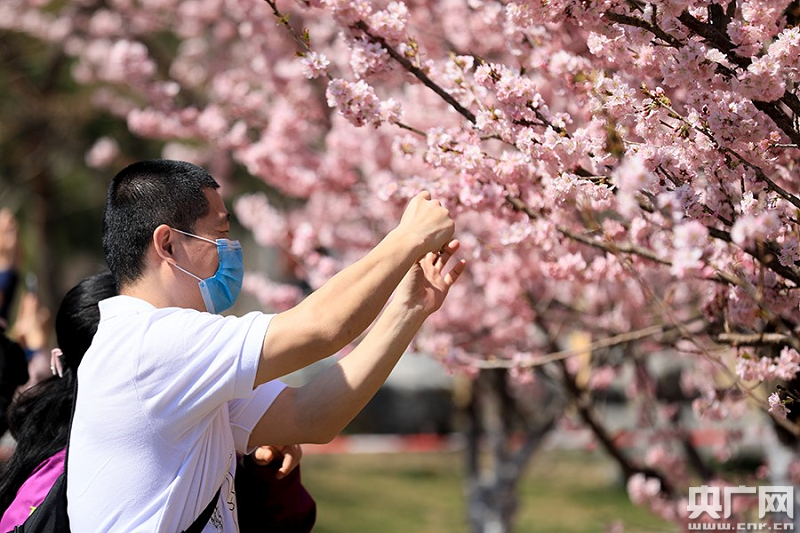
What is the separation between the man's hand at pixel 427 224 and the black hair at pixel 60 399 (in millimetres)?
938

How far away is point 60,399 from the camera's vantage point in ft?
8.88

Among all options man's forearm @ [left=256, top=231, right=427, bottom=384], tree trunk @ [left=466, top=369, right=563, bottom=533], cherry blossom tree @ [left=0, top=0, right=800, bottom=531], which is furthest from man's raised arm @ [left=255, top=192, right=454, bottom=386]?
tree trunk @ [left=466, top=369, right=563, bottom=533]

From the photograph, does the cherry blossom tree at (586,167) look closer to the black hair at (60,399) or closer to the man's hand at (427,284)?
the man's hand at (427,284)

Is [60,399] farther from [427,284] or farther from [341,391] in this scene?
[427,284]

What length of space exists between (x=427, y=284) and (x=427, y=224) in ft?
0.89

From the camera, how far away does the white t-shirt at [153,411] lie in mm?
2039

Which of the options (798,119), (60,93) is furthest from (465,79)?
(60,93)

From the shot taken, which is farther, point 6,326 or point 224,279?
point 6,326

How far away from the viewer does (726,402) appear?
3521 mm

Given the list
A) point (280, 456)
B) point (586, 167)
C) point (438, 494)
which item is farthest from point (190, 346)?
point (438, 494)

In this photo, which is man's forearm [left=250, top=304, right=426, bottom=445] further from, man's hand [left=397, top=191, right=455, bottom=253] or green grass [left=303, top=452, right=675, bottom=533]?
green grass [left=303, top=452, right=675, bottom=533]

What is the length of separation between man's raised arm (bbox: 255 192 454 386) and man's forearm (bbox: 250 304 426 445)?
8.3 inches

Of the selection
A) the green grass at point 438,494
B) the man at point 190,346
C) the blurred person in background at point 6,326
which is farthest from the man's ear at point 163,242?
the green grass at point 438,494

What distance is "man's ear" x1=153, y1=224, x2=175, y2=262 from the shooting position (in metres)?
2.22
